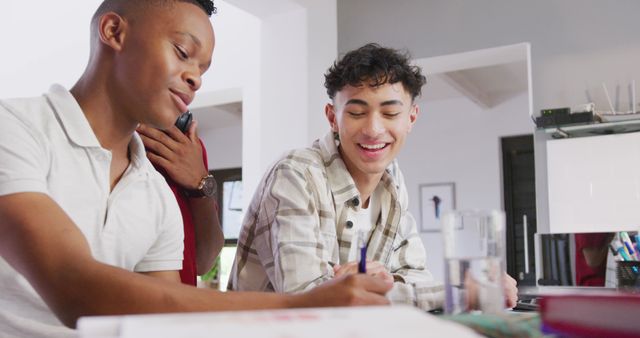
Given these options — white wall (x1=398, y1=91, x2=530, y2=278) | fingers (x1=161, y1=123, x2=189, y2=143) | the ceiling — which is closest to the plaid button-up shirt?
fingers (x1=161, y1=123, x2=189, y2=143)

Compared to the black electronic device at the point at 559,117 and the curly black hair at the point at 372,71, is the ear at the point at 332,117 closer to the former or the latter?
the curly black hair at the point at 372,71

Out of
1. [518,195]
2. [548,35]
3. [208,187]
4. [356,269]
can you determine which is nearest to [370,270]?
[356,269]

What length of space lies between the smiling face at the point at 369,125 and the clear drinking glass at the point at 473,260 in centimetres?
90

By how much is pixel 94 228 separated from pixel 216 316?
0.71 meters

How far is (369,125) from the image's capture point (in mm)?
1679

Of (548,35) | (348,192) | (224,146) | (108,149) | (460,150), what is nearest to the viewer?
(108,149)

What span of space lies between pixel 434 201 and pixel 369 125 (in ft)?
19.2

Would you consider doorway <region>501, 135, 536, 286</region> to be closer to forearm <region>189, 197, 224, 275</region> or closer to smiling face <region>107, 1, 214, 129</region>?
forearm <region>189, 197, 224, 275</region>

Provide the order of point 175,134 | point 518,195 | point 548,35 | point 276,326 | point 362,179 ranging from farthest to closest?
point 518,195
point 548,35
point 362,179
point 175,134
point 276,326

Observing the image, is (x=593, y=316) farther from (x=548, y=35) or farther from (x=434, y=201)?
(x=434, y=201)

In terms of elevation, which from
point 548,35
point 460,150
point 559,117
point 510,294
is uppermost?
point 548,35

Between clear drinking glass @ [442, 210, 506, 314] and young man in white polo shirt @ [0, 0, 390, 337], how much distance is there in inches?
18.7

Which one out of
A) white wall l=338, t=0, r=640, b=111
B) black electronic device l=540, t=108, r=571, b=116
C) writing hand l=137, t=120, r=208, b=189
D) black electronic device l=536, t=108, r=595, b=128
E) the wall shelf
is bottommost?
writing hand l=137, t=120, r=208, b=189

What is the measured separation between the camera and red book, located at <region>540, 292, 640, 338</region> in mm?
583
